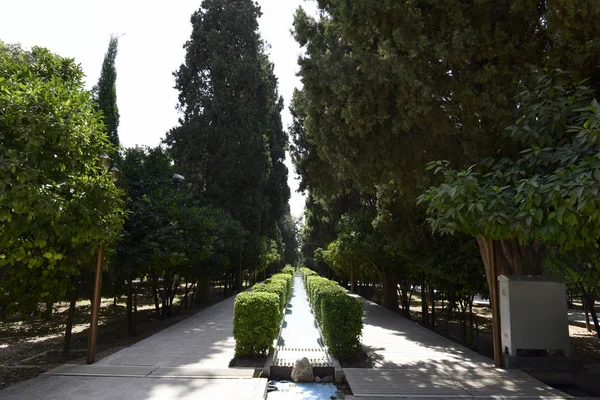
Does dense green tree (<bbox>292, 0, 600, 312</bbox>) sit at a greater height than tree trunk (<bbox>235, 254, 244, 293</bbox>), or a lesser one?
greater

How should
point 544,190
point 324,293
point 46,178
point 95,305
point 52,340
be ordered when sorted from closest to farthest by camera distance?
point 544,190
point 46,178
point 95,305
point 324,293
point 52,340

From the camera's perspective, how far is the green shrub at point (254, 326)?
23.1 feet

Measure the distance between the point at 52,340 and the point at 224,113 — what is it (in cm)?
1511

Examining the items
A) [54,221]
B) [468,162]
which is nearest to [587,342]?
[468,162]

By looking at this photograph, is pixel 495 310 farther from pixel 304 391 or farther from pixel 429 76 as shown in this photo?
pixel 429 76

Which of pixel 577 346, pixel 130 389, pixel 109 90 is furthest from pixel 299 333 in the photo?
pixel 109 90

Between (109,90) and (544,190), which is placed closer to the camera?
(544,190)

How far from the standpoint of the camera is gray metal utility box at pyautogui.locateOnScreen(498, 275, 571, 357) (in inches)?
261

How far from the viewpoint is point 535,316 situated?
673 centimetres

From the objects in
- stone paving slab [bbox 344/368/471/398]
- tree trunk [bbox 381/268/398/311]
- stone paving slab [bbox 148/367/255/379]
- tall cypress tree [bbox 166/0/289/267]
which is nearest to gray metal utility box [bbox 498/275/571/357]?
stone paving slab [bbox 344/368/471/398]

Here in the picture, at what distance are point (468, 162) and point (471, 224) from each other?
2.42 metres

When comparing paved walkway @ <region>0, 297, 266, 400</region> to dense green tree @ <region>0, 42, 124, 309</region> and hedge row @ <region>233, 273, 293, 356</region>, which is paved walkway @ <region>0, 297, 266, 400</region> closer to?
hedge row @ <region>233, 273, 293, 356</region>

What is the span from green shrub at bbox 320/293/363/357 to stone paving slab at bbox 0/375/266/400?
1881 millimetres

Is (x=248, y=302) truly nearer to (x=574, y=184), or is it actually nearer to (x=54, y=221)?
(x=54, y=221)
